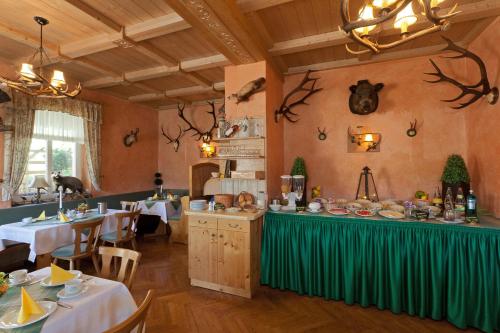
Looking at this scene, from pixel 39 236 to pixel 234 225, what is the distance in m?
2.23

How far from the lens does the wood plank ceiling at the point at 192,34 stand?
2.35 m

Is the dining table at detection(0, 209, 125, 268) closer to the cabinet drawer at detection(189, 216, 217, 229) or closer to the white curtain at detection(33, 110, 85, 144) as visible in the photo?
the cabinet drawer at detection(189, 216, 217, 229)

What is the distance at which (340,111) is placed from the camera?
369cm

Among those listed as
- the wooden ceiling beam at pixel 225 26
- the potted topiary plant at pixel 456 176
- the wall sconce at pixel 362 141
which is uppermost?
the wooden ceiling beam at pixel 225 26

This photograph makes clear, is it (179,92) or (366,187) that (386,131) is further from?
(179,92)

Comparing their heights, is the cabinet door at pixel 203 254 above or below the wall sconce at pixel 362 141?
below

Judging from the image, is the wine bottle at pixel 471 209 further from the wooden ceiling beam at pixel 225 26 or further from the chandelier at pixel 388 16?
the wooden ceiling beam at pixel 225 26

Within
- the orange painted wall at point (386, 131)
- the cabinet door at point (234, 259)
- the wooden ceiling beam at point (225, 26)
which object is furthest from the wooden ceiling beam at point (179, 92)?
the cabinet door at point (234, 259)

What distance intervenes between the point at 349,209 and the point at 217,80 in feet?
10.8

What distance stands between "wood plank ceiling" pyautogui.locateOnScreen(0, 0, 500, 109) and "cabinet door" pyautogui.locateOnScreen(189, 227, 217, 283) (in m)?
2.20

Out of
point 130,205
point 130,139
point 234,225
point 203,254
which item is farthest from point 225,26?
point 130,139

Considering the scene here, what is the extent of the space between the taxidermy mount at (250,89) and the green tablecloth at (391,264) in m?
1.57

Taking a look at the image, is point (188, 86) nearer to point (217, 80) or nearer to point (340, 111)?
point (217, 80)

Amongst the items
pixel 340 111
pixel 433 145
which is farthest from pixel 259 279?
pixel 433 145
